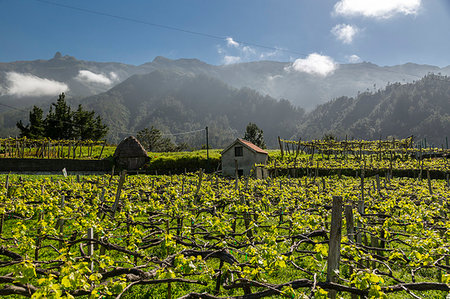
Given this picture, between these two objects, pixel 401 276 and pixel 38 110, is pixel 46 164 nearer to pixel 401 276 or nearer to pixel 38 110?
pixel 38 110

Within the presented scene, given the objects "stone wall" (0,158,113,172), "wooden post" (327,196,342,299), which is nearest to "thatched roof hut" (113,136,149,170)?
"stone wall" (0,158,113,172)

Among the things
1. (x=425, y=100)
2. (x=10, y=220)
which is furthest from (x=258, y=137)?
(x=425, y=100)

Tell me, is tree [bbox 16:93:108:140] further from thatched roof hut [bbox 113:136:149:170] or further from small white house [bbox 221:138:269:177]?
small white house [bbox 221:138:269:177]

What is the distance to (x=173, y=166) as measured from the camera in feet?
140

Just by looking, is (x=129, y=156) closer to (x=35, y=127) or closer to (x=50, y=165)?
(x=50, y=165)

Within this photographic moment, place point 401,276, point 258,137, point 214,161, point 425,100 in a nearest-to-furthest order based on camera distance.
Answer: point 401,276, point 214,161, point 258,137, point 425,100

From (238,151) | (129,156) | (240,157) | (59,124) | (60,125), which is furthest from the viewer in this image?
(59,124)

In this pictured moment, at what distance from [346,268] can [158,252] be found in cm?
561

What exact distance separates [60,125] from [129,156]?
94.0 ft

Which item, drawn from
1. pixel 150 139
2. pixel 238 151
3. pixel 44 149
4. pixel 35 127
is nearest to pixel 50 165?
pixel 44 149

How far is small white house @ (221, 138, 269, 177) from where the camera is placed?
3738 cm

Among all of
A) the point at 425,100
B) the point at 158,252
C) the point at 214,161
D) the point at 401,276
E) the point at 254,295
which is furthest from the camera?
the point at 425,100

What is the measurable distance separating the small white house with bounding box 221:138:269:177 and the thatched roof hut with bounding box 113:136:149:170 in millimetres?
13971

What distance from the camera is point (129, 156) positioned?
140ft
